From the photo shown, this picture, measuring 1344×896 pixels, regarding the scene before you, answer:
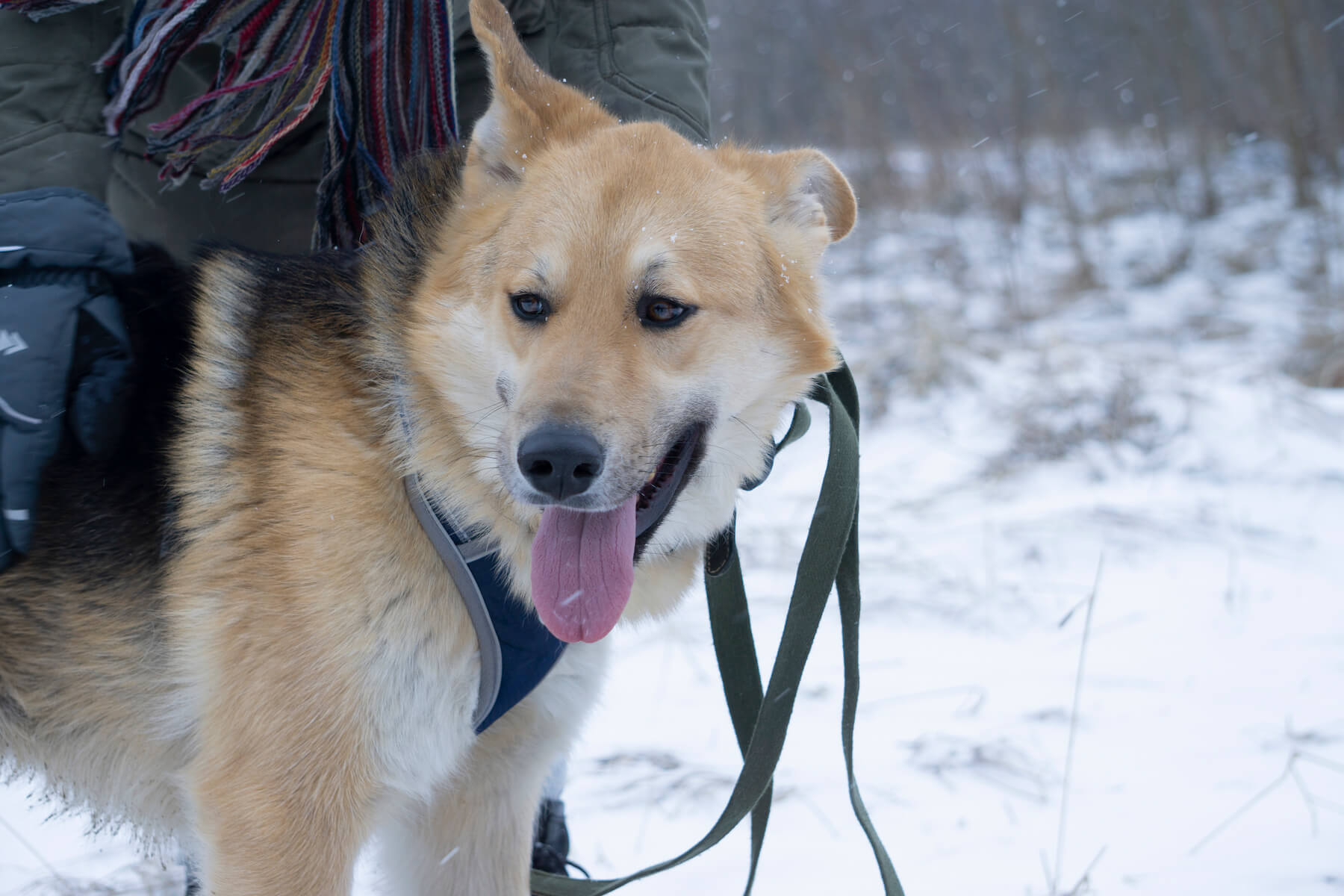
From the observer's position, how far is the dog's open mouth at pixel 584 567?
1.62 metres

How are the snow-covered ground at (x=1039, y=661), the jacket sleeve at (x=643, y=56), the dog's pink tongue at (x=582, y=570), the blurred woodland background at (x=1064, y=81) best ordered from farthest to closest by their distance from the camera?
the blurred woodland background at (x=1064, y=81), the snow-covered ground at (x=1039, y=661), the jacket sleeve at (x=643, y=56), the dog's pink tongue at (x=582, y=570)

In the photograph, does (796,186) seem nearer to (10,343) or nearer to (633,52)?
(633,52)

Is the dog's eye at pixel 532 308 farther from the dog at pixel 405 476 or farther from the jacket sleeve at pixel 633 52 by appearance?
the jacket sleeve at pixel 633 52

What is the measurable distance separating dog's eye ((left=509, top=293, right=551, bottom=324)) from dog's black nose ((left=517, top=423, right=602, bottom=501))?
0.27 metres

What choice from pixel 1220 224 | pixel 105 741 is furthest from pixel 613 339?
pixel 1220 224

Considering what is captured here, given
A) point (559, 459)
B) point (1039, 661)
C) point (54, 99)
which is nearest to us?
point (559, 459)

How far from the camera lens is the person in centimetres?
165

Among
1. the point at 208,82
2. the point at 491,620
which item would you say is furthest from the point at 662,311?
the point at 208,82

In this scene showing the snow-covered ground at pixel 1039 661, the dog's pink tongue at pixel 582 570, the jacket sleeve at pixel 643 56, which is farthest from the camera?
the snow-covered ground at pixel 1039 661

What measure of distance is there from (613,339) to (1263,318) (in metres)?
7.11

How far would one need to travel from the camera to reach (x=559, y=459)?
59.8 inches

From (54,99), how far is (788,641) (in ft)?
6.03

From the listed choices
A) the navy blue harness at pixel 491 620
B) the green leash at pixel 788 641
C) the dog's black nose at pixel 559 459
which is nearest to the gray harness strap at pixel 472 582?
the navy blue harness at pixel 491 620

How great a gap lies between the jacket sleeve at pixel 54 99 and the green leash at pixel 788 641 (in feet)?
5.06
